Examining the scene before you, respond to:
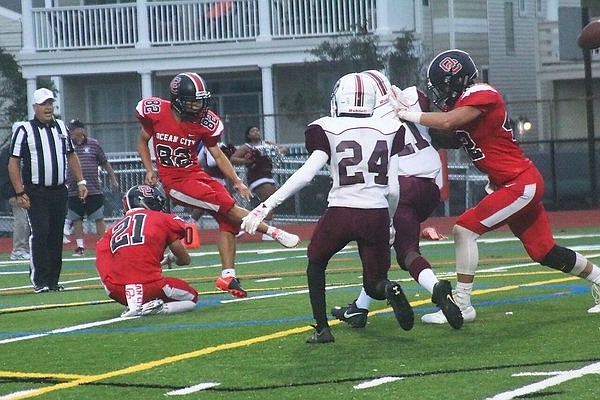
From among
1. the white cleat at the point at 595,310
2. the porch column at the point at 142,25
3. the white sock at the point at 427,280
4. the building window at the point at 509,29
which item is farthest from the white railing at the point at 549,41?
the white sock at the point at 427,280

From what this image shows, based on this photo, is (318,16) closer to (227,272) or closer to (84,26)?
(84,26)

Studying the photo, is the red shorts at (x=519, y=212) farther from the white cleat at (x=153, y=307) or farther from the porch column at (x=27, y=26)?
the porch column at (x=27, y=26)

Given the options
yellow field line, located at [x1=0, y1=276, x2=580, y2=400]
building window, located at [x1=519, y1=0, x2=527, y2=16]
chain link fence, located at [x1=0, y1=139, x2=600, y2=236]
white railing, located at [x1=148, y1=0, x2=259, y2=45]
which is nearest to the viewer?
yellow field line, located at [x1=0, y1=276, x2=580, y2=400]

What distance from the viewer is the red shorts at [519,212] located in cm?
963

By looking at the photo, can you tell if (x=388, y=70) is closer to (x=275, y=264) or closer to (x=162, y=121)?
(x=275, y=264)

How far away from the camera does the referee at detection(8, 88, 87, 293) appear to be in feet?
46.1

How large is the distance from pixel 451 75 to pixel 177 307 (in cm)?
307

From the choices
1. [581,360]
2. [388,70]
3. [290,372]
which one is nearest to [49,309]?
[290,372]

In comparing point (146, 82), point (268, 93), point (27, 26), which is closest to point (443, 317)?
point (268, 93)

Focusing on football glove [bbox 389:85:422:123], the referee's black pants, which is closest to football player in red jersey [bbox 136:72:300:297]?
the referee's black pants

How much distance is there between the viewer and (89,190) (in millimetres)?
20047

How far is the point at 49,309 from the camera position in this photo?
12031mm

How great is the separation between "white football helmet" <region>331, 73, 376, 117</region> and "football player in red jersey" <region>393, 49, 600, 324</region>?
0.55m

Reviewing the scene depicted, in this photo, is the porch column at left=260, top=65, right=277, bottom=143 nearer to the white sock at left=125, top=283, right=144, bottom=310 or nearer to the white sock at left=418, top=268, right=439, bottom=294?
the white sock at left=125, top=283, right=144, bottom=310
